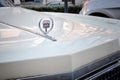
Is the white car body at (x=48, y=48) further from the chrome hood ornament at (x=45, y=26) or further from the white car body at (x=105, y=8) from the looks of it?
the white car body at (x=105, y=8)

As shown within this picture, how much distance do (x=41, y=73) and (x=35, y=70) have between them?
0.12 ft

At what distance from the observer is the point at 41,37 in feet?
5.00

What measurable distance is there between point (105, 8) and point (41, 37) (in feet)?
9.61

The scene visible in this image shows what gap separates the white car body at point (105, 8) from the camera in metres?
4.26

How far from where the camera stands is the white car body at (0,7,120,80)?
4.32 feet

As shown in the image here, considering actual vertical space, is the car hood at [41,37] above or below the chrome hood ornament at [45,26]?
below

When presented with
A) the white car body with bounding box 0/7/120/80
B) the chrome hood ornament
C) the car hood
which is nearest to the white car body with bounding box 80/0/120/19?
the car hood

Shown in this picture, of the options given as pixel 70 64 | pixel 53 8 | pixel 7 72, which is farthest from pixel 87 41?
pixel 53 8

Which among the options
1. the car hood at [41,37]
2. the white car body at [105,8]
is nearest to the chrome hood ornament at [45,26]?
the car hood at [41,37]

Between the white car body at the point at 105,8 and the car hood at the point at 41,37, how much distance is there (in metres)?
2.32

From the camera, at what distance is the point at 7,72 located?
4.26 feet

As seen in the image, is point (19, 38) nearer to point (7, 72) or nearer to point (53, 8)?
point (7, 72)

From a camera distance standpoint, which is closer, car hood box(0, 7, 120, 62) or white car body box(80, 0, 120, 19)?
car hood box(0, 7, 120, 62)

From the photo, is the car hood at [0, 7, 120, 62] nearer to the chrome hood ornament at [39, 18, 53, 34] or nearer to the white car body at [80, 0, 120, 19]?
the chrome hood ornament at [39, 18, 53, 34]
